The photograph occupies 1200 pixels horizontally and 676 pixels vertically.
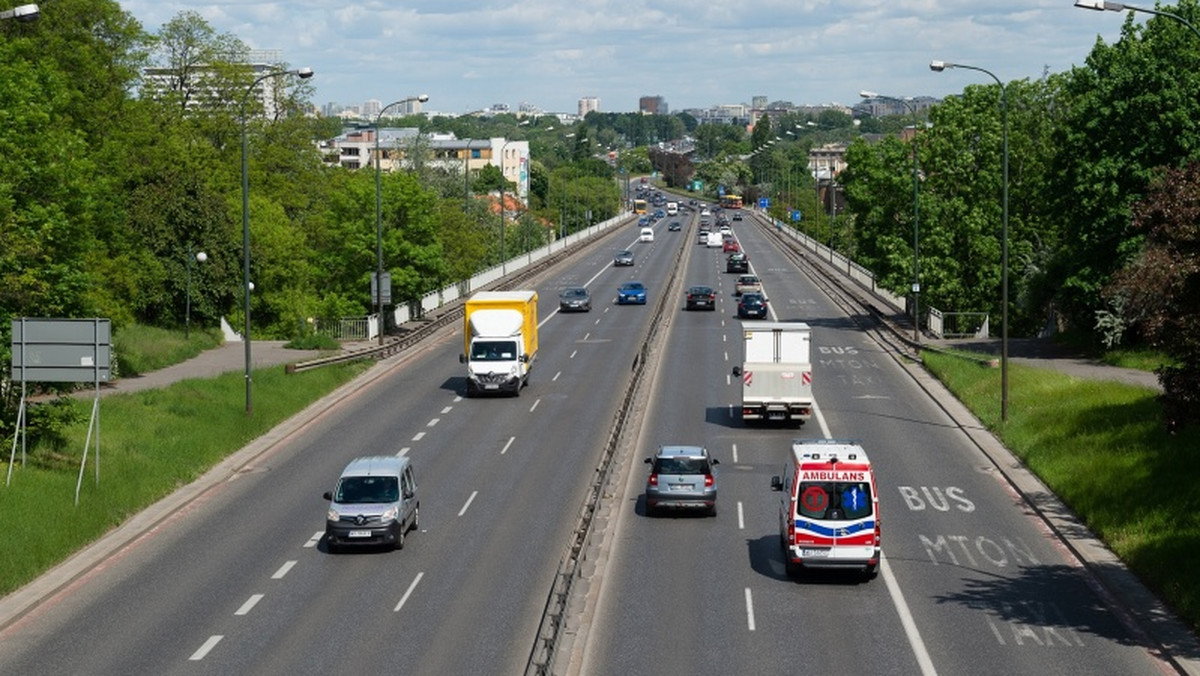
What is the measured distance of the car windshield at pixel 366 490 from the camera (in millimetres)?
31844

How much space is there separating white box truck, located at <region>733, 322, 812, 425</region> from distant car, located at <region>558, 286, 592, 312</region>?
3745 cm

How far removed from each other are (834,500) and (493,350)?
2653 cm

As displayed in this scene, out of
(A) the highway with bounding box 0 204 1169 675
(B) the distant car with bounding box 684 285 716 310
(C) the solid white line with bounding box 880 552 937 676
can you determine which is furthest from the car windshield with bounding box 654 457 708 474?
(B) the distant car with bounding box 684 285 716 310

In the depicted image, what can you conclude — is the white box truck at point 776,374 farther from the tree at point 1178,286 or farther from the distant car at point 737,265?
the distant car at point 737,265

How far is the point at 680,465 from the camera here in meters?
35.0

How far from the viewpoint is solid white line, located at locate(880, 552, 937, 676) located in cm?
2338

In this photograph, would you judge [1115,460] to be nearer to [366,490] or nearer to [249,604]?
[366,490]

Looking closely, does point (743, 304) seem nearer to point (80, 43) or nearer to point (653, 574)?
point (80, 43)

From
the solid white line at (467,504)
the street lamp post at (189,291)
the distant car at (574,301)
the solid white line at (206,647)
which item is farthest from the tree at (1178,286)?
the distant car at (574,301)

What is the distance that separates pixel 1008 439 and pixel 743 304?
3440 cm

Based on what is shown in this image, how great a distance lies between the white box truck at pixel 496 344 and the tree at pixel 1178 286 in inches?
956

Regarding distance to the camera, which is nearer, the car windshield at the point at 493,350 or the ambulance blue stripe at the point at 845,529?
the ambulance blue stripe at the point at 845,529

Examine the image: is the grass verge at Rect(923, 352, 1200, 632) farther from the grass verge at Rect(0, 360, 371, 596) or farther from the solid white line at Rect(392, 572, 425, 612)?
the grass verge at Rect(0, 360, 371, 596)

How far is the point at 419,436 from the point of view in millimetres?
45812
